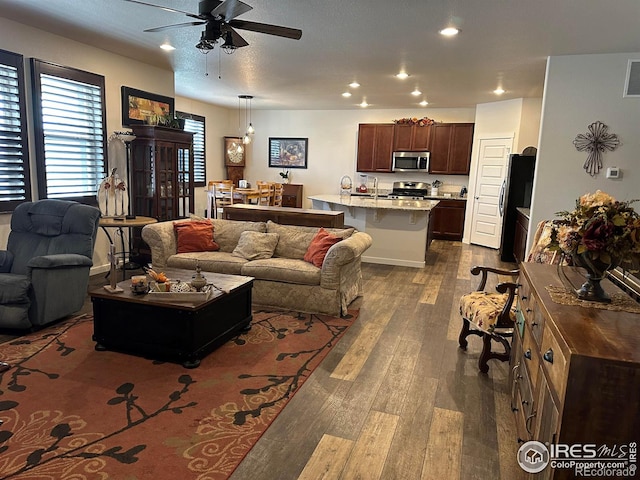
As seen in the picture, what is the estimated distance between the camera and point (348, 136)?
969 cm

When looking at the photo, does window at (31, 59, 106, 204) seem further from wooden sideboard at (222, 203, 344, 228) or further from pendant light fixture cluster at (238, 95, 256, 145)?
pendant light fixture cluster at (238, 95, 256, 145)

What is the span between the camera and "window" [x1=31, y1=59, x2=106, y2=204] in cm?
447

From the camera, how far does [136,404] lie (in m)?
2.43

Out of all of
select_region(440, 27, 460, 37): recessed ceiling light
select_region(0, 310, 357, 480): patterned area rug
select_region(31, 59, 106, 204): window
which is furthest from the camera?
select_region(31, 59, 106, 204): window

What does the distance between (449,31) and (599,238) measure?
9.37ft

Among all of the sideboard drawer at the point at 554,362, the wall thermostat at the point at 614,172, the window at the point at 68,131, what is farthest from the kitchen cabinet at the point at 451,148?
the sideboard drawer at the point at 554,362

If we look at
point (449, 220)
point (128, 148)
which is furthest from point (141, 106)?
point (449, 220)

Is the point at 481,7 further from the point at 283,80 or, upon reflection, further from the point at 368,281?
the point at 283,80

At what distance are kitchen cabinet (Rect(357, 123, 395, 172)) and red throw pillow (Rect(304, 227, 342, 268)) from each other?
5.25 metres

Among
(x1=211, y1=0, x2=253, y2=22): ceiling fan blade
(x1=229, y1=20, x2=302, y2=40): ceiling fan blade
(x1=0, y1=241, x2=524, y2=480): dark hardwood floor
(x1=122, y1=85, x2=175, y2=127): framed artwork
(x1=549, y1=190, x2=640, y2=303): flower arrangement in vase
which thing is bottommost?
(x1=0, y1=241, x2=524, y2=480): dark hardwood floor

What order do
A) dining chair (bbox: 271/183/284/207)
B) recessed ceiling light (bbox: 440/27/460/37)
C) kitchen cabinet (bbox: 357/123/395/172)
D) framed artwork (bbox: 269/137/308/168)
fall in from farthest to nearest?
framed artwork (bbox: 269/137/308/168)
dining chair (bbox: 271/183/284/207)
kitchen cabinet (bbox: 357/123/395/172)
recessed ceiling light (bbox: 440/27/460/37)

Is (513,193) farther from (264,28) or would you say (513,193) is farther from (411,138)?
(264,28)

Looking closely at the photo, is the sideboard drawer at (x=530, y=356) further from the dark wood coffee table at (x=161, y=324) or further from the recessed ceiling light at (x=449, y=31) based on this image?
the recessed ceiling light at (x=449, y=31)

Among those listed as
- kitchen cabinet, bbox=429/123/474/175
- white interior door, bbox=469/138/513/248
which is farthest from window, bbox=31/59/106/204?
white interior door, bbox=469/138/513/248
